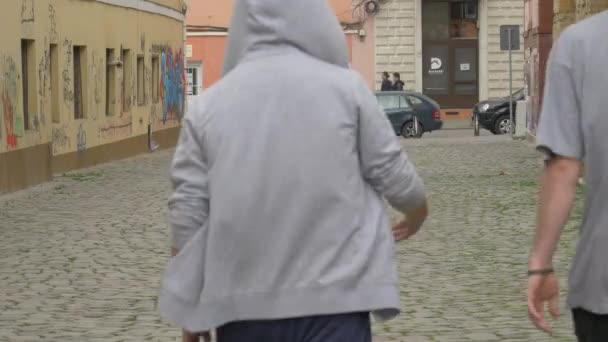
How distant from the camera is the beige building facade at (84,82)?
25062 millimetres

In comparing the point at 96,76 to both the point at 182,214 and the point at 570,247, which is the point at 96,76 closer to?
the point at 570,247

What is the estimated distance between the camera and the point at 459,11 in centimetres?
6062

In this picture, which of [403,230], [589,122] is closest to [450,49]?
[403,230]

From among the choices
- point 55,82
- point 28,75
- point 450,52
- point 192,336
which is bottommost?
point 450,52

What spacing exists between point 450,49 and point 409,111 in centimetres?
1379

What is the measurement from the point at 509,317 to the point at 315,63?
5848 mm

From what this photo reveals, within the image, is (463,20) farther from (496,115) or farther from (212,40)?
(496,115)

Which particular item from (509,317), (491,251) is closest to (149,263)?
(491,251)

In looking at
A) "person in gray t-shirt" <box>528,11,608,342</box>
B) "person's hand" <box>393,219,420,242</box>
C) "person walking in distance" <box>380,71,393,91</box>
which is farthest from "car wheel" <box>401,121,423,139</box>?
"person in gray t-shirt" <box>528,11,608,342</box>

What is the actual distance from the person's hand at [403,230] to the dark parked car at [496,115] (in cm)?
4301

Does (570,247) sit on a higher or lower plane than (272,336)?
lower

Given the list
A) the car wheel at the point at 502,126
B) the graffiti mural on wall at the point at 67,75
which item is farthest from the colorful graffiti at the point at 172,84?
the graffiti mural on wall at the point at 67,75

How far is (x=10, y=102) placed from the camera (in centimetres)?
2489

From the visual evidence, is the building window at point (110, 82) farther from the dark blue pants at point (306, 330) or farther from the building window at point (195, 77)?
the dark blue pants at point (306, 330)
